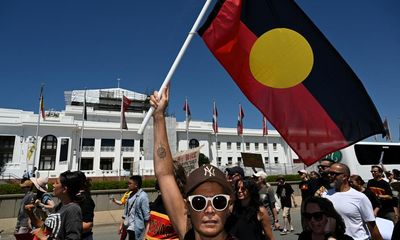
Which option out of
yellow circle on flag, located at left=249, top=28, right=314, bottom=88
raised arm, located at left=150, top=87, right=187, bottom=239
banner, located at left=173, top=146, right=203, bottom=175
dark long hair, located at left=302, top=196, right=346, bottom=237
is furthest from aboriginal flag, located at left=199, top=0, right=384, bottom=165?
banner, located at left=173, top=146, right=203, bottom=175

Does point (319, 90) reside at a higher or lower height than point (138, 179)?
higher

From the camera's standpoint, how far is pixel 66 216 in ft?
8.96

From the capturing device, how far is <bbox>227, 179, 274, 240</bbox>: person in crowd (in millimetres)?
2648

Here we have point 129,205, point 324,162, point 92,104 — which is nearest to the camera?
point 129,205

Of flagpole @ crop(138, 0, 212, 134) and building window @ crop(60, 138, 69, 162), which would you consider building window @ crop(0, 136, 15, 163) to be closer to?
building window @ crop(60, 138, 69, 162)

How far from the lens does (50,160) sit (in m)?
47.8

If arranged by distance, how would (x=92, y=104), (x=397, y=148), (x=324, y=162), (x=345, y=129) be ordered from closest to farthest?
(x=345, y=129) < (x=324, y=162) < (x=397, y=148) < (x=92, y=104)

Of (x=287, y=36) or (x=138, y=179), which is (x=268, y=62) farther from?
(x=138, y=179)

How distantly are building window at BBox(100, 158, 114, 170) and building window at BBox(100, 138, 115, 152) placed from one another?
171 cm

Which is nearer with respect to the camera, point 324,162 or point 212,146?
point 324,162

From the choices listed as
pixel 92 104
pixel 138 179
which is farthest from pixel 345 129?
pixel 92 104

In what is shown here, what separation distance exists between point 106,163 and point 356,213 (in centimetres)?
Result: 5327

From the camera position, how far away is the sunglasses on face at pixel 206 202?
1.43 m

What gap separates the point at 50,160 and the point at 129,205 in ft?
161
